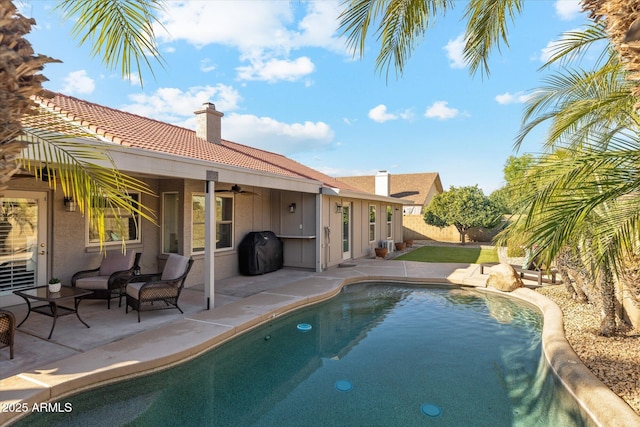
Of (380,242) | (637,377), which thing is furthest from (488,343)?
(380,242)

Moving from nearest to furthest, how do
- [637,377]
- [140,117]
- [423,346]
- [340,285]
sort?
[637,377]
[423,346]
[340,285]
[140,117]

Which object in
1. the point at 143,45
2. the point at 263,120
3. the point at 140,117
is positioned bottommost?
the point at 143,45

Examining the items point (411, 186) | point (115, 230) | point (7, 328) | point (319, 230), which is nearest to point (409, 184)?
point (411, 186)

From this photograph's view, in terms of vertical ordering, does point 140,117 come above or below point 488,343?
above

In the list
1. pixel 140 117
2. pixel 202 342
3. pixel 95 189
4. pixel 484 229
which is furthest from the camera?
pixel 484 229


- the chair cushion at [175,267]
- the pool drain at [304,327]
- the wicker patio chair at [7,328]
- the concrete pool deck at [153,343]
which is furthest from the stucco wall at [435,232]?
the wicker patio chair at [7,328]

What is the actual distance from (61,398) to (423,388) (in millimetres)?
4458

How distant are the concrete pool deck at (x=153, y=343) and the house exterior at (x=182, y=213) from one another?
3.25 feet

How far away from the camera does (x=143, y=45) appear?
151 inches

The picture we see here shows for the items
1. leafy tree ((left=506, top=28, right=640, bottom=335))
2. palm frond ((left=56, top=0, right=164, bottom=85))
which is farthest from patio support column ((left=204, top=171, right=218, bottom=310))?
leafy tree ((left=506, top=28, right=640, bottom=335))

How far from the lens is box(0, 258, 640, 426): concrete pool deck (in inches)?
160

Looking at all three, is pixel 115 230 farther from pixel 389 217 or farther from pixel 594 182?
pixel 389 217

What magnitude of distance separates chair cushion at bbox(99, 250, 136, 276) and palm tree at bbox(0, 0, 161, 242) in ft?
13.3

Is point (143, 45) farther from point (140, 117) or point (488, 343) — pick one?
point (140, 117)
